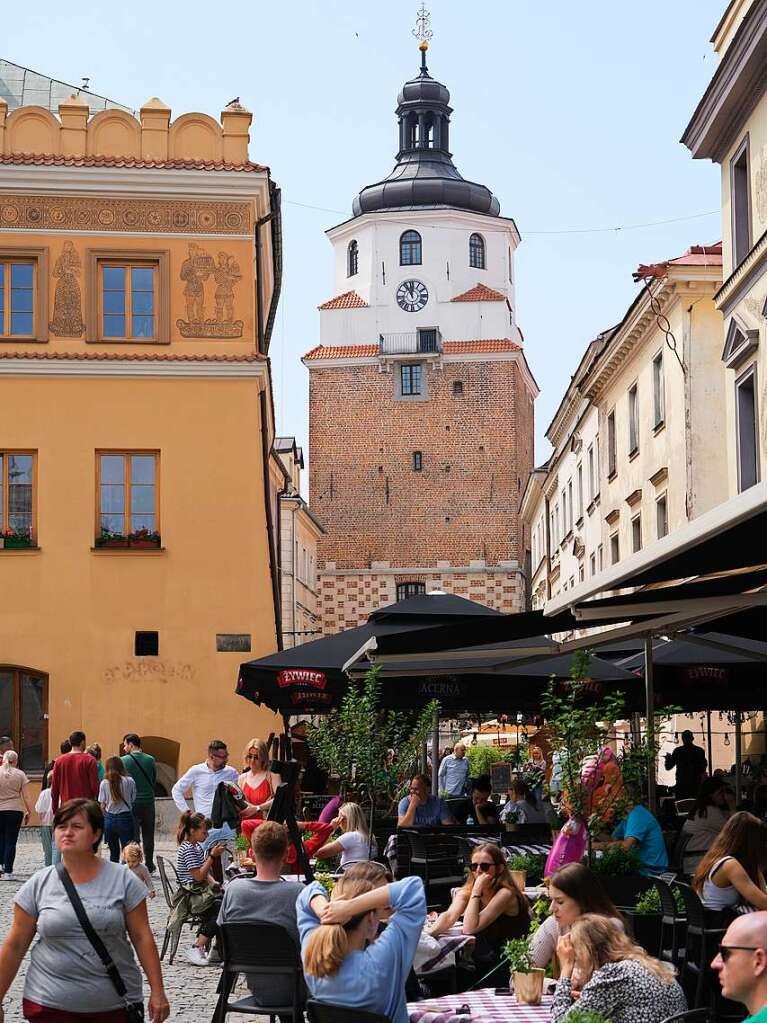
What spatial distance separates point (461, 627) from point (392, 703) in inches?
213

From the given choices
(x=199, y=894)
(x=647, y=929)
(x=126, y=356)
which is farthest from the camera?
(x=126, y=356)

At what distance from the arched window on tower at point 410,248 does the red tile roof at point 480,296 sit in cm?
294

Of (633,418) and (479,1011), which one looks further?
(633,418)

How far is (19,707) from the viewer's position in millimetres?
28078

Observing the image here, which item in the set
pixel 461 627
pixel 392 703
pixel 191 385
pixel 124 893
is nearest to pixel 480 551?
pixel 191 385

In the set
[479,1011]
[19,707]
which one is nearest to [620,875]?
[479,1011]

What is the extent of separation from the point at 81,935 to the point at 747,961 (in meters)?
2.80

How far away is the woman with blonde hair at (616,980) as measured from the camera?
19.7 feet

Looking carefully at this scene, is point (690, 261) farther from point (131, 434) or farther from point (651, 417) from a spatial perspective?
point (131, 434)

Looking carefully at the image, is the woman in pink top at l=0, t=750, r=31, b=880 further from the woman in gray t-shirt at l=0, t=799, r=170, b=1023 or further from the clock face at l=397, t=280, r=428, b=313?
the clock face at l=397, t=280, r=428, b=313

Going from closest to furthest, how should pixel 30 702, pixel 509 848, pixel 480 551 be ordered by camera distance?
pixel 509 848 < pixel 30 702 < pixel 480 551

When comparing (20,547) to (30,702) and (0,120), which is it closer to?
(30,702)

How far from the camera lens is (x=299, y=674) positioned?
15766 mm

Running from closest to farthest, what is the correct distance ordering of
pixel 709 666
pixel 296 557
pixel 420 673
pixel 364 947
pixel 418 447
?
pixel 364 947 → pixel 420 673 → pixel 709 666 → pixel 296 557 → pixel 418 447
